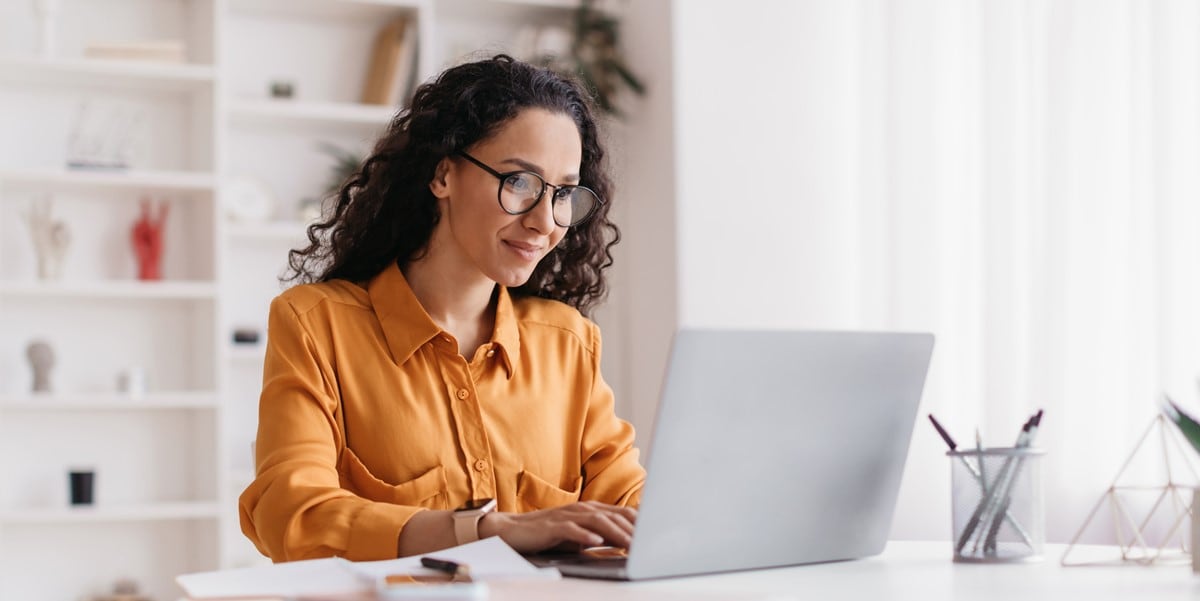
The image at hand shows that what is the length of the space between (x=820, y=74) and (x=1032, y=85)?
0.80 metres

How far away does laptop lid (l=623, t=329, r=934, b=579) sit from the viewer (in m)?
1.17

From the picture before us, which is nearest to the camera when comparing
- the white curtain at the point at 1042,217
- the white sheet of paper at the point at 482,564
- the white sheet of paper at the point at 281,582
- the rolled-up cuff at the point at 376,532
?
the white sheet of paper at the point at 281,582

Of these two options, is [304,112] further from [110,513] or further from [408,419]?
[408,419]

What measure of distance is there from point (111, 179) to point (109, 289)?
0.30 meters

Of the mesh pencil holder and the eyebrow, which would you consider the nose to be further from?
the mesh pencil holder

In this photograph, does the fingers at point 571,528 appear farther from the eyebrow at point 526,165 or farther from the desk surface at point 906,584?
the eyebrow at point 526,165

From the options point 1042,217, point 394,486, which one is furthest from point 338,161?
point 394,486

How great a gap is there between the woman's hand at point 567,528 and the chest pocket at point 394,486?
0.33 meters

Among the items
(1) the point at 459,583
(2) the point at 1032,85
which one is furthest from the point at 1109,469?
(1) the point at 459,583

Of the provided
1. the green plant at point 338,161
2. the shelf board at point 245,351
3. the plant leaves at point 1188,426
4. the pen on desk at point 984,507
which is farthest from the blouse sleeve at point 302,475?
the green plant at point 338,161

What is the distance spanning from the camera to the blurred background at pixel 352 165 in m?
3.24

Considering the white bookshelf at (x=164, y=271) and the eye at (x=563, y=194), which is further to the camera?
the white bookshelf at (x=164, y=271)

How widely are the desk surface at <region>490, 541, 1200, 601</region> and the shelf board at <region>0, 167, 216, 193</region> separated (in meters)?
2.69

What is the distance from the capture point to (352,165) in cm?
387
